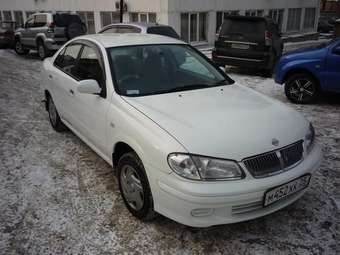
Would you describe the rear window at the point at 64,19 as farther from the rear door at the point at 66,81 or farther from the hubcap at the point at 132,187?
the hubcap at the point at 132,187

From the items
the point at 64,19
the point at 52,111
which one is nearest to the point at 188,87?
the point at 52,111

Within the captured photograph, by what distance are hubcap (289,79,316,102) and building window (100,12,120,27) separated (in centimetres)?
1275

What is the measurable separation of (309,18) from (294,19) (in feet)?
6.93

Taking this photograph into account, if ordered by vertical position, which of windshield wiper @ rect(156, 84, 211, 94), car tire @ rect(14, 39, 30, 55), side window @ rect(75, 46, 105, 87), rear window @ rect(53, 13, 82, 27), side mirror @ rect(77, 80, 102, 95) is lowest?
car tire @ rect(14, 39, 30, 55)

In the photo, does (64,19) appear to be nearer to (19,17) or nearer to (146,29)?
(146,29)

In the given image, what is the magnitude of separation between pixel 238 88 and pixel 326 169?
149cm

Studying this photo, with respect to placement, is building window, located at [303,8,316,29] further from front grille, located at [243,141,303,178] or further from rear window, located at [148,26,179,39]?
front grille, located at [243,141,303,178]

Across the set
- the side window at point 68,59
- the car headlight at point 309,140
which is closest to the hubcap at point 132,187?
the car headlight at point 309,140

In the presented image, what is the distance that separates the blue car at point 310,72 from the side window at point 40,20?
10159mm

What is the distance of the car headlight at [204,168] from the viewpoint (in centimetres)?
264

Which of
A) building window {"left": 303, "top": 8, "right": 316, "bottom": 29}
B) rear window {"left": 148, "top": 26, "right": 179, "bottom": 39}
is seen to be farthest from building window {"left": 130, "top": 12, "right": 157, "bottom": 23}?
building window {"left": 303, "top": 8, "right": 316, "bottom": 29}

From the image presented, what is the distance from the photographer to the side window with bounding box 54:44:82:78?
459cm

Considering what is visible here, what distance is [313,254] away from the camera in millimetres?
2824

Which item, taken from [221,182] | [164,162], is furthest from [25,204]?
[221,182]
